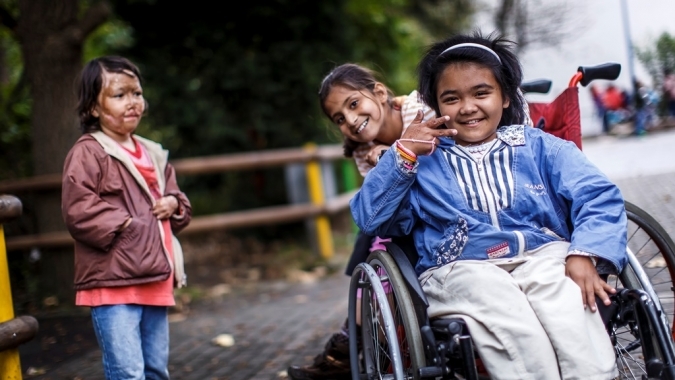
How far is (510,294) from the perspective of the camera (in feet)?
8.50

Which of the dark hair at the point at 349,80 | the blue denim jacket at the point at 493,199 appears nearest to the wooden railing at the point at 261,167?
the dark hair at the point at 349,80

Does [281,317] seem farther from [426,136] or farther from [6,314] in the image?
[426,136]

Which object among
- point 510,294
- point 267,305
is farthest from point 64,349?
point 510,294

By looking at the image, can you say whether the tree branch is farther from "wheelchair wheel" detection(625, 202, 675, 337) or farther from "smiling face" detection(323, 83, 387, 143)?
"wheelchair wheel" detection(625, 202, 675, 337)

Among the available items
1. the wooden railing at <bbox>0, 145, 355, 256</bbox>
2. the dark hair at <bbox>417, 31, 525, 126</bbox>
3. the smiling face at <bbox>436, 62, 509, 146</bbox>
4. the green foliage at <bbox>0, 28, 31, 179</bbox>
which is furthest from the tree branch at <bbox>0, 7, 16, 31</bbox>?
the smiling face at <bbox>436, 62, 509, 146</bbox>

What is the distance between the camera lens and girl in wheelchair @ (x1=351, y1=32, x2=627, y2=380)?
2.50 metres

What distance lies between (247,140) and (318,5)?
1.79 metres

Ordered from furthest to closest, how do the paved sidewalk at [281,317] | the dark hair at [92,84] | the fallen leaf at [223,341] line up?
the fallen leaf at [223,341] < the paved sidewalk at [281,317] < the dark hair at [92,84]

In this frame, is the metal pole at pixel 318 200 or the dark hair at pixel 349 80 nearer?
the dark hair at pixel 349 80

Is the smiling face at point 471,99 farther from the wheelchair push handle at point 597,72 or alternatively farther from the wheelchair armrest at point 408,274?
the wheelchair push handle at point 597,72

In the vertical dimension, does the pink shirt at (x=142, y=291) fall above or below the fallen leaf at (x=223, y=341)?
above

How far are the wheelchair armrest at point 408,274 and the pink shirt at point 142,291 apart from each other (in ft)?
3.86

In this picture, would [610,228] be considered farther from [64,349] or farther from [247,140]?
[247,140]

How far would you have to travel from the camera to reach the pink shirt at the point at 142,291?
3393 mm
